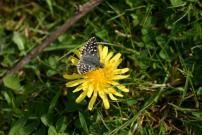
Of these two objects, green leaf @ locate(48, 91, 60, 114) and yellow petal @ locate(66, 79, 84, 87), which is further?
green leaf @ locate(48, 91, 60, 114)

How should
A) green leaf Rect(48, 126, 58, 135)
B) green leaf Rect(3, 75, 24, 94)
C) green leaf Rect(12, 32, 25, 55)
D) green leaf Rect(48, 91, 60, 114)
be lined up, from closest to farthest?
1. green leaf Rect(48, 126, 58, 135)
2. green leaf Rect(48, 91, 60, 114)
3. green leaf Rect(3, 75, 24, 94)
4. green leaf Rect(12, 32, 25, 55)

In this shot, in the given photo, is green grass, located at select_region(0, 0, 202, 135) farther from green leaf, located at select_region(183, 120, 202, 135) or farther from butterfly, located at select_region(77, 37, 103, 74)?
butterfly, located at select_region(77, 37, 103, 74)

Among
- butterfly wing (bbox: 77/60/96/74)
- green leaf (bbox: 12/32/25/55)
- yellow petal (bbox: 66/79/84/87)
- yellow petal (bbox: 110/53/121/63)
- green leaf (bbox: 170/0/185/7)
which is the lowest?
yellow petal (bbox: 66/79/84/87)

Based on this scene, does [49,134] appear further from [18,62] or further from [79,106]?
[18,62]

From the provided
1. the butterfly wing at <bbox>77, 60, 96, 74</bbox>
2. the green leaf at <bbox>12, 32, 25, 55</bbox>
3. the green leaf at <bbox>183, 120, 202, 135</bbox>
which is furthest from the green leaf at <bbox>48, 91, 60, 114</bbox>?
the green leaf at <bbox>183, 120, 202, 135</bbox>

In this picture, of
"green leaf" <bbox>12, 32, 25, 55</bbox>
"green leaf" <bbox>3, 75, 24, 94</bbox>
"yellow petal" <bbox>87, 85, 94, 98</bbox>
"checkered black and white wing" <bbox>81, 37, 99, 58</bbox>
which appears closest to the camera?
"checkered black and white wing" <bbox>81, 37, 99, 58</bbox>

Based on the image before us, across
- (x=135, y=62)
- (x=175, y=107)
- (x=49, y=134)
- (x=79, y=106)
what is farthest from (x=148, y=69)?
(x=49, y=134)

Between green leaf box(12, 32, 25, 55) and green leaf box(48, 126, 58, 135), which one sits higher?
green leaf box(12, 32, 25, 55)
